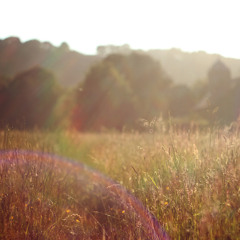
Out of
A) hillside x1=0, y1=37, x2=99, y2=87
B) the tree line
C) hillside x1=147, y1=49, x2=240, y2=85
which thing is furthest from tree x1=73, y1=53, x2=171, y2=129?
hillside x1=147, y1=49, x2=240, y2=85

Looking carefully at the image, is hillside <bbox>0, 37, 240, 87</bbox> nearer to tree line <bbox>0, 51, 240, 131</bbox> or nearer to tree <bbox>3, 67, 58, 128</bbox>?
tree <bbox>3, 67, 58, 128</bbox>

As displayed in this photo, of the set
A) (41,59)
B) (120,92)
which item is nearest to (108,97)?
(120,92)

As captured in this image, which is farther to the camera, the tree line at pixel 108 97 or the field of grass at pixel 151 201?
the tree line at pixel 108 97

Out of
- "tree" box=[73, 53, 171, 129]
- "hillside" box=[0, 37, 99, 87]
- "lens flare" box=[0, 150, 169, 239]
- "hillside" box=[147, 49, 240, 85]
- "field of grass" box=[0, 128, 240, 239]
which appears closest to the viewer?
"field of grass" box=[0, 128, 240, 239]

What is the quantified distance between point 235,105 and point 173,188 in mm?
22548

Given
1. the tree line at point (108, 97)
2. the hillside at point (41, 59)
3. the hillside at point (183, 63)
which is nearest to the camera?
the tree line at point (108, 97)

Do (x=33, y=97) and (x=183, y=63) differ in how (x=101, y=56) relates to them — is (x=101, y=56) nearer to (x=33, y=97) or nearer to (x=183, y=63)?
(x=183, y=63)

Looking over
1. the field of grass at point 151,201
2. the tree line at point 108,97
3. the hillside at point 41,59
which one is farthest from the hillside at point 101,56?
the field of grass at point 151,201

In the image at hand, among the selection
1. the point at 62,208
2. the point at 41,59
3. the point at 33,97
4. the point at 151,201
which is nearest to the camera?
the point at 151,201

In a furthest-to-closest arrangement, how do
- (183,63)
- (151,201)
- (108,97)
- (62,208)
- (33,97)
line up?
(183,63) → (108,97) → (33,97) → (62,208) → (151,201)

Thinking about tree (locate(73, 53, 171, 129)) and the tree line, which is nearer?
the tree line

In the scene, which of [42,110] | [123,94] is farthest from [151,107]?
[42,110]

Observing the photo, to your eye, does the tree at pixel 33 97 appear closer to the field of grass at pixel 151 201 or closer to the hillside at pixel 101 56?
the hillside at pixel 101 56

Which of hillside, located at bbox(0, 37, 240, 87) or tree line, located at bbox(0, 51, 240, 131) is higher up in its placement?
hillside, located at bbox(0, 37, 240, 87)
